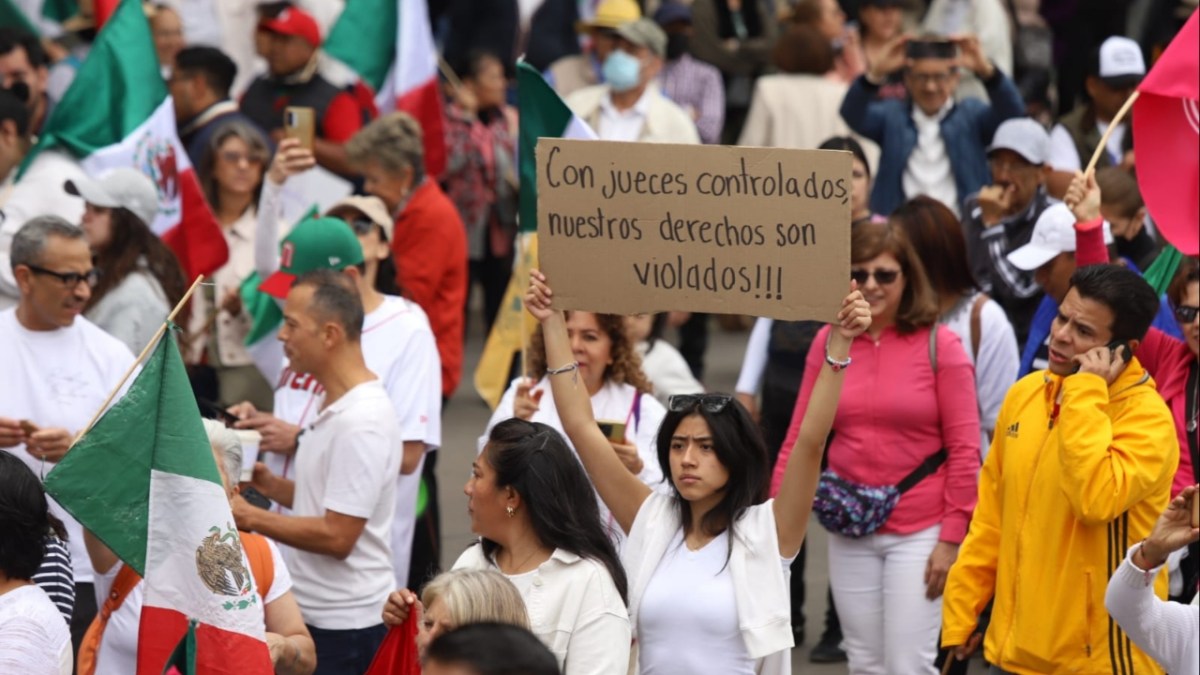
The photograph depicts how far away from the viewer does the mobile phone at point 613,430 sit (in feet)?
21.0

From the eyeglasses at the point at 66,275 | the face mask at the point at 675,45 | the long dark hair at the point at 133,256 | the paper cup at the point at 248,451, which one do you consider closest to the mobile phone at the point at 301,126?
the long dark hair at the point at 133,256

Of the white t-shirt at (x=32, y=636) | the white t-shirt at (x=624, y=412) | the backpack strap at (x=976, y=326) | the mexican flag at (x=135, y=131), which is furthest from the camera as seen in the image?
the mexican flag at (x=135, y=131)

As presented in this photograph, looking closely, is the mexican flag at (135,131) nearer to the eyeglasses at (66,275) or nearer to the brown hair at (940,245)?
the eyeglasses at (66,275)

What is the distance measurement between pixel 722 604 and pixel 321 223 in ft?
9.47

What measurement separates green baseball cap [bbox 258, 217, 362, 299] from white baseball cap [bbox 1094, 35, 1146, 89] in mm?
4390

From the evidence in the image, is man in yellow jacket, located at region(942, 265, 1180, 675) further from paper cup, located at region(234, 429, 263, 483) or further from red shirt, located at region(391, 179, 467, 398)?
red shirt, located at region(391, 179, 467, 398)

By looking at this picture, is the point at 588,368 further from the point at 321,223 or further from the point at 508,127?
the point at 508,127

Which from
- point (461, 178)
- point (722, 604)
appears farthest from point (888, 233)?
point (461, 178)

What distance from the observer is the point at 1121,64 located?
995cm

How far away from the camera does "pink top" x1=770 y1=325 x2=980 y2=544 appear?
21.8 ft

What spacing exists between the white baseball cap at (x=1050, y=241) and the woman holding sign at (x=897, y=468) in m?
0.51

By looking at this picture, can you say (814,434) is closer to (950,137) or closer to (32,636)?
(32,636)

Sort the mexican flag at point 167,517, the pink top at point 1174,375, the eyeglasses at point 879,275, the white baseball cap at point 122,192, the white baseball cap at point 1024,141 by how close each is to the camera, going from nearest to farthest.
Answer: the mexican flag at point 167,517 → the pink top at point 1174,375 → the eyeglasses at point 879,275 → the white baseball cap at point 122,192 → the white baseball cap at point 1024,141

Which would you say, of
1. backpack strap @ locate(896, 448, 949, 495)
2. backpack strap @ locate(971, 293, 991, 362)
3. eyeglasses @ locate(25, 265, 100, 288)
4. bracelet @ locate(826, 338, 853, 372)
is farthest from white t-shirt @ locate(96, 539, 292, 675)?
backpack strap @ locate(971, 293, 991, 362)
